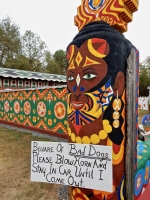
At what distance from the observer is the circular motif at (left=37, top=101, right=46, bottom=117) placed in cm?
576

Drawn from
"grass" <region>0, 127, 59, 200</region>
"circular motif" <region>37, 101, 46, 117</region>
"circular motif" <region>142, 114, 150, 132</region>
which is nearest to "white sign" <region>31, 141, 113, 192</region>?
"grass" <region>0, 127, 59, 200</region>

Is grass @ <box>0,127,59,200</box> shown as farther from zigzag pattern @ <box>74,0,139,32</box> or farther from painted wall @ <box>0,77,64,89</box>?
painted wall @ <box>0,77,64,89</box>

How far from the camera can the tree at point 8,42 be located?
22516 millimetres

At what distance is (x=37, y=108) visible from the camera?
19.7 feet

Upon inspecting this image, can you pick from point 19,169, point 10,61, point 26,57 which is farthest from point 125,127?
point 26,57

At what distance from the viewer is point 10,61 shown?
22.5m

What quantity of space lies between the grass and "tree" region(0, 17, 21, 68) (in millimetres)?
20063

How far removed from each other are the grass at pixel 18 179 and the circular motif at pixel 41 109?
1471 mm

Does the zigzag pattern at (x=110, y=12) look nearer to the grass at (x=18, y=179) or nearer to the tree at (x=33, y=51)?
the grass at (x=18, y=179)

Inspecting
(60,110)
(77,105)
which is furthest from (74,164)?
(60,110)

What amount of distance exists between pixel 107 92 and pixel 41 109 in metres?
4.73

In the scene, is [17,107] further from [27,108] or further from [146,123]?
[146,123]

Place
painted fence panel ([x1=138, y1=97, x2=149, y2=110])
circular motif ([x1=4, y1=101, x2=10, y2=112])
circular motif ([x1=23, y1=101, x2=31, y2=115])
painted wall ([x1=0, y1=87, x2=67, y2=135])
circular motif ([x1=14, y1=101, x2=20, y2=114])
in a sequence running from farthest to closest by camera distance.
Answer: painted fence panel ([x1=138, y1=97, x2=149, y2=110])
circular motif ([x1=4, y1=101, x2=10, y2=112])
circular motif ([x1=14, y1=101, x2=20, y2=114])
circular motif ([x1=23, y1=101, x2=31, y2=115])
painted wall ([x1=0, y1=87, x2=67, y2=135])

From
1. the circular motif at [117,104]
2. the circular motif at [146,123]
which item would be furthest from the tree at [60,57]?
the circular motif at [117,104]
